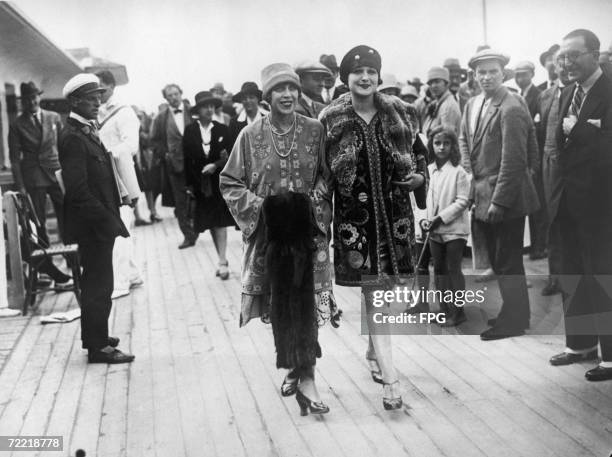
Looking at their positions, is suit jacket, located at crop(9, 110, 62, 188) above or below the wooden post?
above

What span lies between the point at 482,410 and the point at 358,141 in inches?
51.5

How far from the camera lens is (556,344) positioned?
3934 mm

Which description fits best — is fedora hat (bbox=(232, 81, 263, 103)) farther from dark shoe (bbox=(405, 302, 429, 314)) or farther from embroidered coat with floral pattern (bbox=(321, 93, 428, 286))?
embroidered coat with floral pattern (bbox=(321, 93, 428, 286))

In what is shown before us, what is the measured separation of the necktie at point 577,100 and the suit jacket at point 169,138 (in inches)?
196

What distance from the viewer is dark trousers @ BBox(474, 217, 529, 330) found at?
13.3ft

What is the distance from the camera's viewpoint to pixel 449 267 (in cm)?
433

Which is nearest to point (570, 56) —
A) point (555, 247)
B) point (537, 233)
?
point (555, 247)

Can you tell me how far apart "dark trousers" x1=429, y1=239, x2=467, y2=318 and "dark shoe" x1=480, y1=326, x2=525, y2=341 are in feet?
1.04

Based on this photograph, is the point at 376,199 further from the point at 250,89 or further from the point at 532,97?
the point at 532,97

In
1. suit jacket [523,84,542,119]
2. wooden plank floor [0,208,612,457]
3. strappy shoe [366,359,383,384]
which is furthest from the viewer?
suit jacket [523,84,542,119]

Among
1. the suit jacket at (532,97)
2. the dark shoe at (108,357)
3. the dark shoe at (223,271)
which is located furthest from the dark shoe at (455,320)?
the dark shoe at (223,271)

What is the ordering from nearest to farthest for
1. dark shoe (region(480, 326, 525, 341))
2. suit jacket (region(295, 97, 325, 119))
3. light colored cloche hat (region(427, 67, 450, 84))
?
dark shoe (region(480, 326, 525, 341)) < suit jacket (region(295, 97, 325, 119)) < light colored cloche hat (region(427, 67, 450, 84))

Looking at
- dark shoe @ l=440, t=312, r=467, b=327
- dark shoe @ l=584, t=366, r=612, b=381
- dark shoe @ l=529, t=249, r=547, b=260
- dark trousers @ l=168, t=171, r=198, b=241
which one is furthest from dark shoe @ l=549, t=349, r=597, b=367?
dark trousers @ l=168, t=171, r=198, b=241

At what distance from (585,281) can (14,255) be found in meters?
4.02
